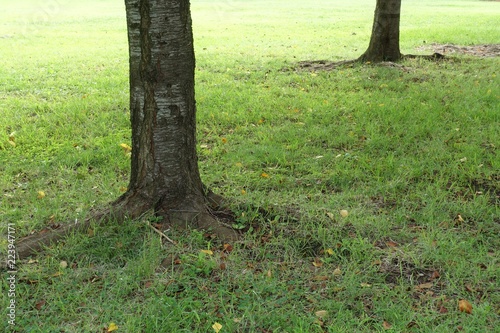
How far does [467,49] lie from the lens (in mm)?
12016

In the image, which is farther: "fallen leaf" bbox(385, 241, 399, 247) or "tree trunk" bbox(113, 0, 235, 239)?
"fallen leaf" bbox(385, 241, 399, 247)

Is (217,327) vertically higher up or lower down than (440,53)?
lower down

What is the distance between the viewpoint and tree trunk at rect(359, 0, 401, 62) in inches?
386

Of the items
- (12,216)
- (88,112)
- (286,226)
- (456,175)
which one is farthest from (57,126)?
(456,175)

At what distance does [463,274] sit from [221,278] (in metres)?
1.58

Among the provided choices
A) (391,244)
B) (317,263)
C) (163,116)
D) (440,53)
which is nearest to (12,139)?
(163,116)

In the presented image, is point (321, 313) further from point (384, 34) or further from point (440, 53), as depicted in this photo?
point (440, 53)

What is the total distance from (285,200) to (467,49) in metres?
9.44

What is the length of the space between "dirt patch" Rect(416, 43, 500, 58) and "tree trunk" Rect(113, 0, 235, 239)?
885cm

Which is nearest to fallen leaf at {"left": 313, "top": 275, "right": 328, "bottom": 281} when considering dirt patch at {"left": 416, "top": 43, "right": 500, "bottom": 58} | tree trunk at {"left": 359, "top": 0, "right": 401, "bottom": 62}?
tree trunk at {"left": 359, "top": 0, "right": 401, "bottom": 62}

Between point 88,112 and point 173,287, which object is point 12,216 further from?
point 88,112

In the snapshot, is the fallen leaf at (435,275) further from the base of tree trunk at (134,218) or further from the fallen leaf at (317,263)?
the base of tree trunk at (134,218)

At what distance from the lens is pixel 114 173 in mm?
5031

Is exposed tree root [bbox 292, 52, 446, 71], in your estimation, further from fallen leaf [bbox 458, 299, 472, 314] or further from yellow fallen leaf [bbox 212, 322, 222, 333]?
yellow fallen leaf [bbox 212, 322, 222, 333]
